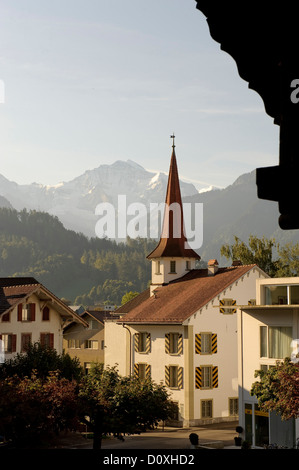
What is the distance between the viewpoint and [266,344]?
2026 inches

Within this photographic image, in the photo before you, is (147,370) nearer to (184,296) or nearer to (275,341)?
(184,296)

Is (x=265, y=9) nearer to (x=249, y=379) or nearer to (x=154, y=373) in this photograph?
(x=249, y=379)

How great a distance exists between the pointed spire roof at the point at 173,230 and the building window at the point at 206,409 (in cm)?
1766

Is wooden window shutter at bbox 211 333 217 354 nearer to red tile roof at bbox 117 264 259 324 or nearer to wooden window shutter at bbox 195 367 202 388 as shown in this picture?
wooden window shutter at bbox 195 367 202 388

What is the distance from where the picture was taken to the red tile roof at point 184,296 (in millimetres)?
65812

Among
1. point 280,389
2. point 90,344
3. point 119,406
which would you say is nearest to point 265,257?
point 90,344

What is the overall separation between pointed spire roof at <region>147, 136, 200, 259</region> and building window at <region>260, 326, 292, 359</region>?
26469 millimetres

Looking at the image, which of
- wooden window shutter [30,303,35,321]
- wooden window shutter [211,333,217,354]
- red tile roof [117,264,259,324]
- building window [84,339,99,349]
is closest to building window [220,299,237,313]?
red tile roof [117,264,259,324]

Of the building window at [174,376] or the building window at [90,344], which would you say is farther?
the building window at [90,344]

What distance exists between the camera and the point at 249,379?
2071 inches

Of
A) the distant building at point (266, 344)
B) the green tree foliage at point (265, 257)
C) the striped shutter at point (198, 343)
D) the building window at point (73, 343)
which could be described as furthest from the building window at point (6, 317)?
the green tree foliage at point (265, 257)

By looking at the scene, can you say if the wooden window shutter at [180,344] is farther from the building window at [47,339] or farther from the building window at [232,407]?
the building window at [47,339]
